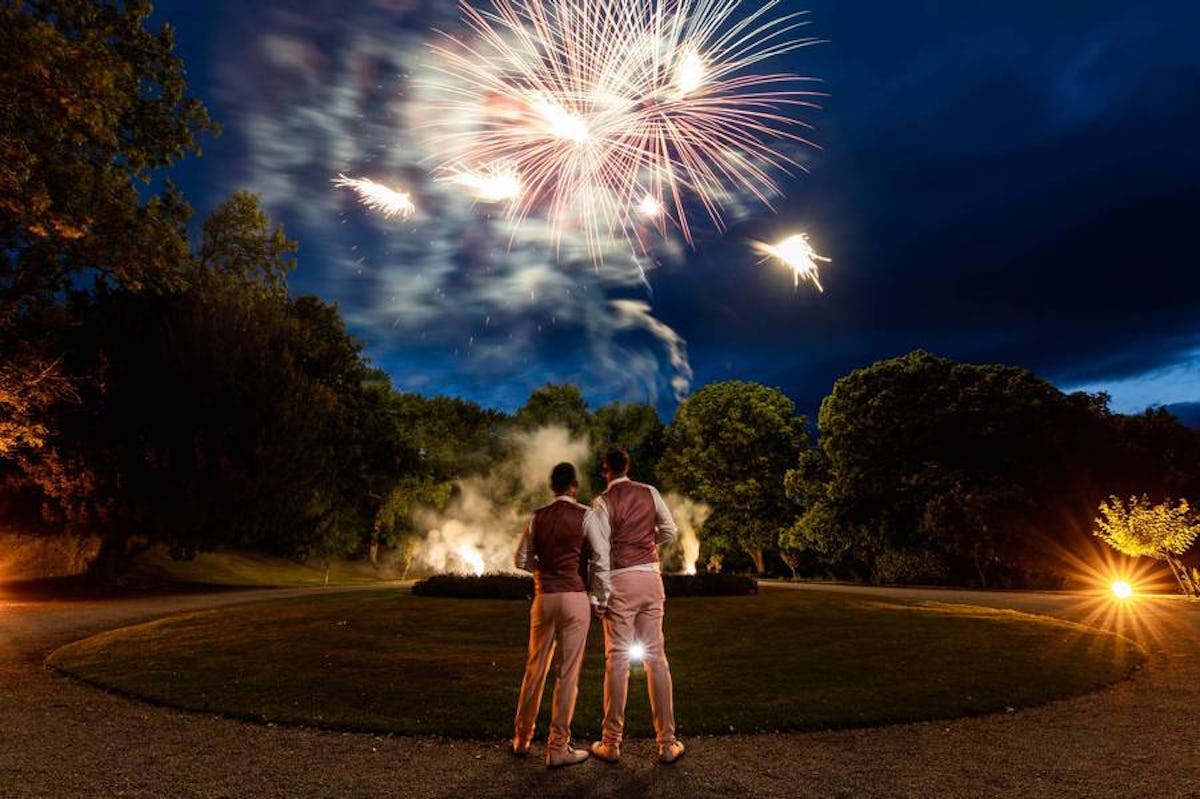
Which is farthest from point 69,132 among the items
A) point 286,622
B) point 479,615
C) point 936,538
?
point 936,538

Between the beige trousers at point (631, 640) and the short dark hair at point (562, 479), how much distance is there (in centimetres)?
96

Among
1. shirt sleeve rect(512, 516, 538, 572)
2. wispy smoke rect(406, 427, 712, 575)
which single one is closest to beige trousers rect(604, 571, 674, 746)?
shirt sleeve rect(512, 516, 538, 572)

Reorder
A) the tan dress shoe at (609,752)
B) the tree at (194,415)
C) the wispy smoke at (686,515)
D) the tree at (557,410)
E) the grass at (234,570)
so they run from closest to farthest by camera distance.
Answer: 1. the tan dress shoe at (609,752)
2. the tree at (194,415)
3. the grass at (234,570)
4. the wispy smoke at (686,515)
5. the tree at (557,410)

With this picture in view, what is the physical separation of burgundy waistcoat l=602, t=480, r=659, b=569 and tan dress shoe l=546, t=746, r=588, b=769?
1.64m

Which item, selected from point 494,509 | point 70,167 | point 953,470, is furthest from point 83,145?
point 494,509

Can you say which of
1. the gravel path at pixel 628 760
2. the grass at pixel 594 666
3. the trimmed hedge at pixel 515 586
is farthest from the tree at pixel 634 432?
the gravel path at pixel 628 760

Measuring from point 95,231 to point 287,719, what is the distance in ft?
57.6

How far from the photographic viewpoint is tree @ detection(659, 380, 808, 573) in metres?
53.5

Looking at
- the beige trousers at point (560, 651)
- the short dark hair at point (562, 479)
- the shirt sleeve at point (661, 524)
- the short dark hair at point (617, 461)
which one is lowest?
the beige trousers at point (560, 651)

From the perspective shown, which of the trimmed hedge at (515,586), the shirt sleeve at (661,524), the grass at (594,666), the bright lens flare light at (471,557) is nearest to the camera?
the shirt sleeve at (661,524)

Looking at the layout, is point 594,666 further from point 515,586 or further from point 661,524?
point 515,586

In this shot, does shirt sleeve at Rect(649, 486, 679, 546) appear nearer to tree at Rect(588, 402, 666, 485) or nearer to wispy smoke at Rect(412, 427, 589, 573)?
wispy smoke at Rect(412, 427, 589, 573)

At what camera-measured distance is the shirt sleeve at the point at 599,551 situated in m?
6.22

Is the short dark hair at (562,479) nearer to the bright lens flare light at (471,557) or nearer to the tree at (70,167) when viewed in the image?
the tree at (70,167)
